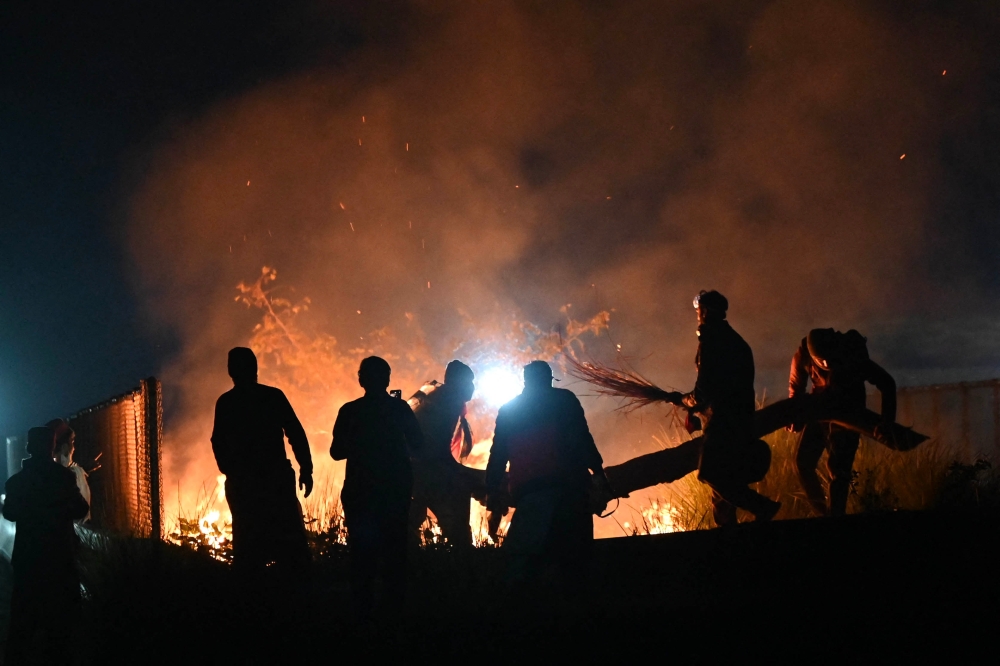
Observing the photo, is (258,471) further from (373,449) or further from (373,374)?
(373,374)

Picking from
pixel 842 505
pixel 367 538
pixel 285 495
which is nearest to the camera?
pixel 367 538

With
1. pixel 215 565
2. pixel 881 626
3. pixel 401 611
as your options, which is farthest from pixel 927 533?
pixel 215 565

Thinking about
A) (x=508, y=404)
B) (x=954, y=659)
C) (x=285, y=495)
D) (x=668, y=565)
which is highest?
(x=508, y=404)

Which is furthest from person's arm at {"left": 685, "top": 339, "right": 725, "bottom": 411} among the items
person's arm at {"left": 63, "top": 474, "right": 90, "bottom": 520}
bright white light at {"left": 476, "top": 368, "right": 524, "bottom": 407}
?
bright white light at {"left": 476, "top": 368, "right": 524, "bottom": 407}

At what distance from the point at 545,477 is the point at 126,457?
5.99 m

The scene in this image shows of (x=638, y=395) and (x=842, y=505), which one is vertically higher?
(x=638, y=395)

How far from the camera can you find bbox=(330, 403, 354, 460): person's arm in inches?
229

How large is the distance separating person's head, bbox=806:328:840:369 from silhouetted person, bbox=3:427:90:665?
17.4 feet

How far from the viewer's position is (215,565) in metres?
6.63

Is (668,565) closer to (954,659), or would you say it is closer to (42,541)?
(954,659)

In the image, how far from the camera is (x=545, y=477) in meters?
5.77

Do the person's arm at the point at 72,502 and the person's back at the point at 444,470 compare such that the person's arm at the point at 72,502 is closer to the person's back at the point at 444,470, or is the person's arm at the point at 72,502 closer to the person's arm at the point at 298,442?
the person's arm at the point at 298,442

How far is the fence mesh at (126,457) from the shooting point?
8.72 m

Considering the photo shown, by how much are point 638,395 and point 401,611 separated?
3.35 metres
